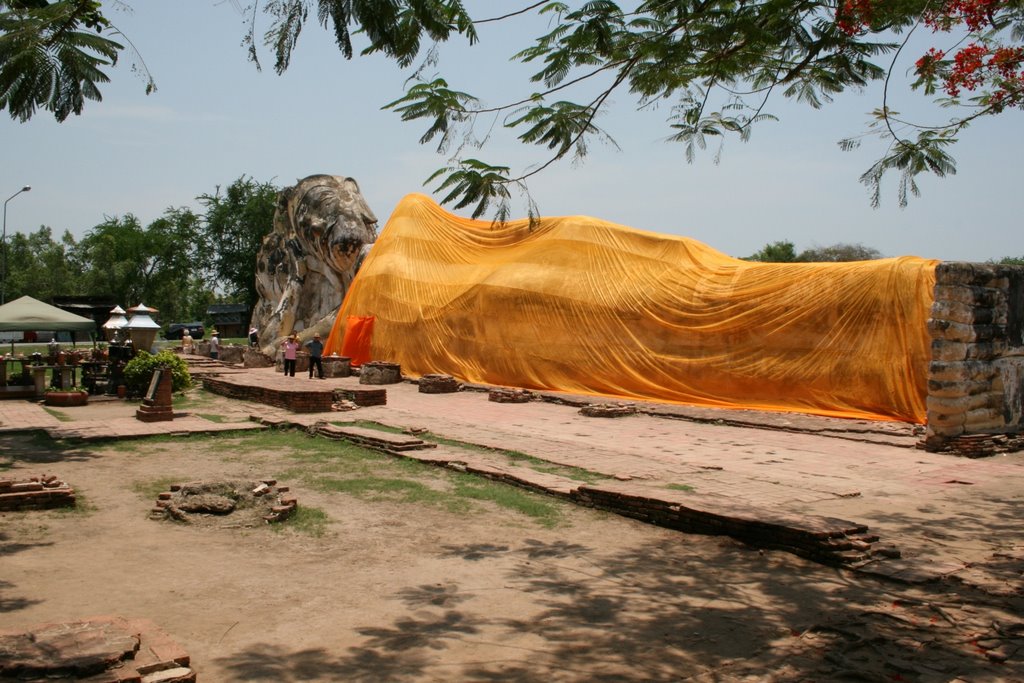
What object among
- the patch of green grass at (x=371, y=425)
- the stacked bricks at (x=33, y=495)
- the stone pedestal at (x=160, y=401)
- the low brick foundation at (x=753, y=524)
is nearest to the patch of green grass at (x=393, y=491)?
the low brick foundation at (x=753, y=524)

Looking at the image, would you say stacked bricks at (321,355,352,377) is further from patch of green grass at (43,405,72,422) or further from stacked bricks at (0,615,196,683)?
stacked bricks at (0,615,196,683)

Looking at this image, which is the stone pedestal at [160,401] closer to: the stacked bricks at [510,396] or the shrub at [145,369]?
the shrub at [145,369]

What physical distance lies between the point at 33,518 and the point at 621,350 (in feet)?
37.0

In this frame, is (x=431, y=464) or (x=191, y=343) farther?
(x=191, y=343)

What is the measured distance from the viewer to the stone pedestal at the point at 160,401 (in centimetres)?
1217

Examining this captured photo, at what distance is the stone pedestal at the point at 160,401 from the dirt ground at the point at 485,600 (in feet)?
17.2

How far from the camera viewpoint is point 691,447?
10.6m

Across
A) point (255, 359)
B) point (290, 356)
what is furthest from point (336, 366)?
point (255, 359)

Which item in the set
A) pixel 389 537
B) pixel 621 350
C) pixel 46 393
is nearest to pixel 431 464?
pixel 389 537

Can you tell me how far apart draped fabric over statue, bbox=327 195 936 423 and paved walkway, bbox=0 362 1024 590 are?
1040 millimetres

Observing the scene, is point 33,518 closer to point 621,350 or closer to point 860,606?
point 860,606

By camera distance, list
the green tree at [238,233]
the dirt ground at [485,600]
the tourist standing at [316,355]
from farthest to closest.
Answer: the green tree at [238,233], the tourist standing at [316,355], the dirt ground at [485,600]

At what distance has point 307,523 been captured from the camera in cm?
658

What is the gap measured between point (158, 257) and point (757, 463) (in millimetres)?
44854
